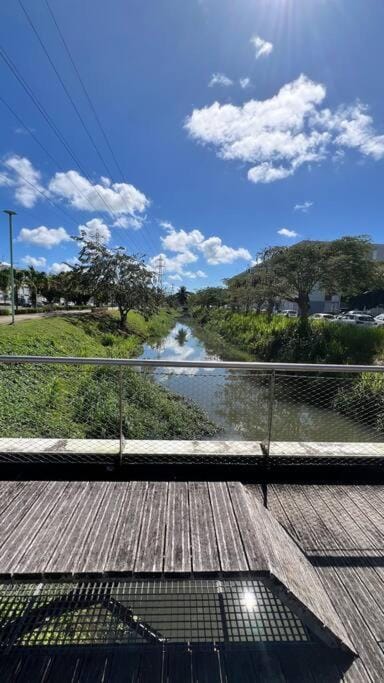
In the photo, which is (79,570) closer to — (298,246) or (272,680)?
(272,680)

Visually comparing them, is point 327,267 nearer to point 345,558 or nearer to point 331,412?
point 331,412

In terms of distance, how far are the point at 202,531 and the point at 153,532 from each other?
0.24 m

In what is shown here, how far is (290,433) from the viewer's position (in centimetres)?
720

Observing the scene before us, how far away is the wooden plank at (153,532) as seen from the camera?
1.46 meters

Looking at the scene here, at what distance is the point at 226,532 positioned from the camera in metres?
1.68

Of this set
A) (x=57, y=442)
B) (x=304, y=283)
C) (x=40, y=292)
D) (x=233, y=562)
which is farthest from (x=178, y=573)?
(x=40, y=292)

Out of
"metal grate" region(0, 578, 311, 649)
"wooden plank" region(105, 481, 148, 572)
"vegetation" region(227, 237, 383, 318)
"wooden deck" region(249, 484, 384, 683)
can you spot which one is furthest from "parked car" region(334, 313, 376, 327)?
"metal grate" region(0, 578, 311, 649)

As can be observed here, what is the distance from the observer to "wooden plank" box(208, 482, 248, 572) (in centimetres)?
146

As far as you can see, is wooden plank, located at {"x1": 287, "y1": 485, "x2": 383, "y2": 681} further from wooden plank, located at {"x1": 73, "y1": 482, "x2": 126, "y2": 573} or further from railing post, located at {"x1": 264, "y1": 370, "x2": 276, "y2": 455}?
wooden plank, located at {"x1": 73, "y1": 482, "x2": 126, "y2": 573}

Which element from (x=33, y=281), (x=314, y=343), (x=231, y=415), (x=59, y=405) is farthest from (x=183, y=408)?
(x=33, y=281)

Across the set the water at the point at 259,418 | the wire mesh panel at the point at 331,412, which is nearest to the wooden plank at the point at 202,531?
the water at the point at 259,418

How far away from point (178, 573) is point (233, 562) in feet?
0.78

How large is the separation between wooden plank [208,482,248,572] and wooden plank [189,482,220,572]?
0.08 feet

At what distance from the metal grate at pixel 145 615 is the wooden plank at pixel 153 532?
0.06m
